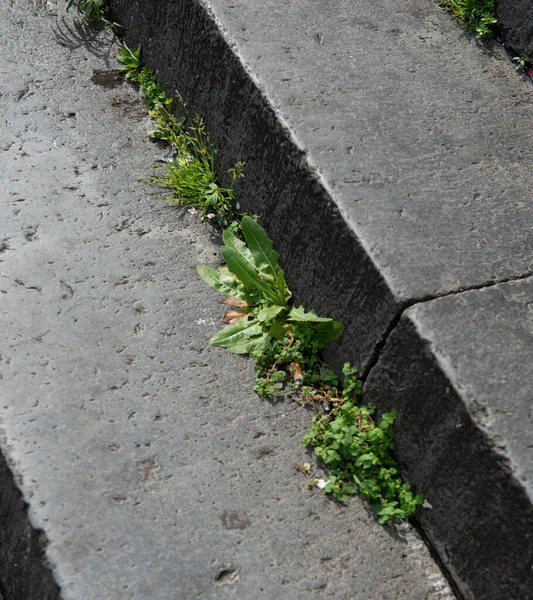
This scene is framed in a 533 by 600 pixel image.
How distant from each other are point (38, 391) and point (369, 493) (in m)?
1.09

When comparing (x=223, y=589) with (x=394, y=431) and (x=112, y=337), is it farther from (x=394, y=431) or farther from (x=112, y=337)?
(x=112, y=337)

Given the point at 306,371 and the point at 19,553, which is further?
the point at 306,371

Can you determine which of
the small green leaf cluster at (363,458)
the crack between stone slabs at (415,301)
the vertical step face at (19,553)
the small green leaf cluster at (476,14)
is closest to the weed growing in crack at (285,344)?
the small green leaf cluster at (363,458)

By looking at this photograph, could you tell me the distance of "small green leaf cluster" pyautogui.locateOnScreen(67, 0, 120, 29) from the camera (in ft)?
11.8

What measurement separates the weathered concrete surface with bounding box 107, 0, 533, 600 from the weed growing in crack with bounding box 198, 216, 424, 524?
0.24ft

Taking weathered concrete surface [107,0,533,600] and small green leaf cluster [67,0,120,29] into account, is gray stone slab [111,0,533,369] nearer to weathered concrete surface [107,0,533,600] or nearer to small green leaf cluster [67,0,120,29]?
Result: weathered concrete surface [107,0,533,600]

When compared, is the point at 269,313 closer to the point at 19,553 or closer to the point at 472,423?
the point at 472,423

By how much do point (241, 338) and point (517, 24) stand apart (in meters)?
1.78

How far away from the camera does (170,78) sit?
3.23 m

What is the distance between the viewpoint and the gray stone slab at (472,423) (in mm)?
1881

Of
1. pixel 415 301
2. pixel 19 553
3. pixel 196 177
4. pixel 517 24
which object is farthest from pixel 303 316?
pixel 517 24

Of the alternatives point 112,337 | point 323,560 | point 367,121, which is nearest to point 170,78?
point 367,121

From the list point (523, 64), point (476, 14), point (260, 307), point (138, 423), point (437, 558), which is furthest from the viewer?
point (476, 14)

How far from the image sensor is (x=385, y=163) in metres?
2.47
